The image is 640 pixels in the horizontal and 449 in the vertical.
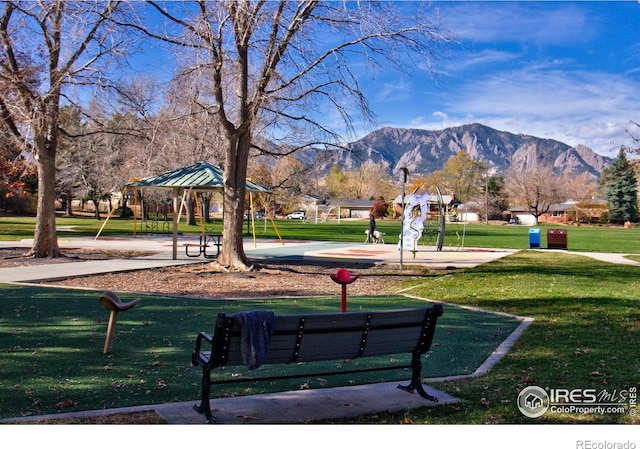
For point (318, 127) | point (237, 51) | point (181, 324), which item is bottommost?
point (181, 324)

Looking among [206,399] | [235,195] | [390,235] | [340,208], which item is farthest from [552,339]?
[340,208]

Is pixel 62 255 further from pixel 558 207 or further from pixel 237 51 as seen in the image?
pixel 558 207

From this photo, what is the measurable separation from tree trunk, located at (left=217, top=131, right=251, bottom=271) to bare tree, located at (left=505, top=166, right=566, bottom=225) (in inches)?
3668

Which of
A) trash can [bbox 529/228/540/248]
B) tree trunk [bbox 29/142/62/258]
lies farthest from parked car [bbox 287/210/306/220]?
tree trunk [bbox 29/142/62/258]

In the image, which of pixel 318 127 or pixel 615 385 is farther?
pixel 318 127

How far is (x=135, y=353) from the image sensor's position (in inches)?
283

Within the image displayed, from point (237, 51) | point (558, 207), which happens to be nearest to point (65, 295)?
point (237, 51)

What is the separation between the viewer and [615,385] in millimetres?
5820

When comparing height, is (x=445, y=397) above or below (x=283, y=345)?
below

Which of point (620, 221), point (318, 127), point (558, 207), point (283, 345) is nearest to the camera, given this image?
point (283, 345)

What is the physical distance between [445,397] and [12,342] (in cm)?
527

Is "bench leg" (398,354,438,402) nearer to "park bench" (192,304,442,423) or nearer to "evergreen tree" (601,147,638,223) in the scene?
"park bench" (192,304,442,423)

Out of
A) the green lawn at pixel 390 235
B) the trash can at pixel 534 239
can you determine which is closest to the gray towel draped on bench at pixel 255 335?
the green lawn at pixel 390 235
